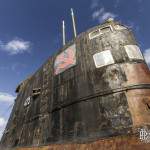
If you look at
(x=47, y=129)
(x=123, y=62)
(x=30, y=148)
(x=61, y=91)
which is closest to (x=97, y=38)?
(x=123, y=62)

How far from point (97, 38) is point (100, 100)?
3.67 meters

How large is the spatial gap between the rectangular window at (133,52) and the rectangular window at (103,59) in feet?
2.65

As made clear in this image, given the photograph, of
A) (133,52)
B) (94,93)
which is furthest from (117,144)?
(133,52)

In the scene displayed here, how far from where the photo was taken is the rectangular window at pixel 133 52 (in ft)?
29.7

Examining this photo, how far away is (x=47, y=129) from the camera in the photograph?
1034 centimetres

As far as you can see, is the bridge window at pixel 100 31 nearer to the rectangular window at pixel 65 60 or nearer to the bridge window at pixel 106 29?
the bridge window at pixel 106 29

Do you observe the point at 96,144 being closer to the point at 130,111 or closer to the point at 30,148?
the point at 130,111

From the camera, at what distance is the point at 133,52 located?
9.23 m

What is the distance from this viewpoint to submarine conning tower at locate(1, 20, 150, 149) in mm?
7391

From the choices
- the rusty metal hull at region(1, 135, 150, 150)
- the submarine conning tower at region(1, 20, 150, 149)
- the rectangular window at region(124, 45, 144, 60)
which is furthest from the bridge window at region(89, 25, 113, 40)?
the rusty metal hull at region(1, 135, 150, 150)

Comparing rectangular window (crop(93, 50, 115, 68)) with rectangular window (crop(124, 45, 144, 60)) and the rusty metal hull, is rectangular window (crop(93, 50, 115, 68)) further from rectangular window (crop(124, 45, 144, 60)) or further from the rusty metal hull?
the rusty metal hull

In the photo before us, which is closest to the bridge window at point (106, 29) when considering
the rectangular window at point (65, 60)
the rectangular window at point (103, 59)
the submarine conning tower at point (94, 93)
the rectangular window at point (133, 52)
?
the submarine conning tower at point (94, 93)

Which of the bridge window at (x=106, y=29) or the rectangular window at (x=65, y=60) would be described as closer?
the bridge window at (x=106, y=29)

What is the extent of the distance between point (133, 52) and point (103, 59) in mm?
1411
